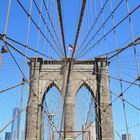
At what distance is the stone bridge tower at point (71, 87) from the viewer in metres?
20.2

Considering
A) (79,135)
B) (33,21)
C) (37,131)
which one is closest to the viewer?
(33,21)

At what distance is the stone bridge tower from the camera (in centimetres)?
2017

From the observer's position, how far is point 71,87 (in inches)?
864

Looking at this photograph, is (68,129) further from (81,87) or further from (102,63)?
(102,63)

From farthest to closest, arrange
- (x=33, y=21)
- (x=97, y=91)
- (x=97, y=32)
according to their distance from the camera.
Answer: (x=97, y=91) < (x=97, y=32) < (x=33, y=21)

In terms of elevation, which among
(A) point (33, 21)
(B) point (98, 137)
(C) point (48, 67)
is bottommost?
(B) point (98, 137)

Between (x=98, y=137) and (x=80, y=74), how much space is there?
4217 mm

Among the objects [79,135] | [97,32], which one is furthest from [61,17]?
[79,135]

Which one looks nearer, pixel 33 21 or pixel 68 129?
pixel 33 21

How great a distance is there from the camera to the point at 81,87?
22641 mm

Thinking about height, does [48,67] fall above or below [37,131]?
above

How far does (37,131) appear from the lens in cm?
2006

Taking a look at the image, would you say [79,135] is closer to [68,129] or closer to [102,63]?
[68,129]

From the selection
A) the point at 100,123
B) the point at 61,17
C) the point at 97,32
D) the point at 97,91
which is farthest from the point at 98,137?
the point at 61,17
